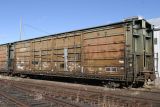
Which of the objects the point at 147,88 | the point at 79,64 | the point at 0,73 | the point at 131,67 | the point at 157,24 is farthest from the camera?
the point at 157,24

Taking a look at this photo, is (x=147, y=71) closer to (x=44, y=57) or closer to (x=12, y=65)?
(x=44, y=57)

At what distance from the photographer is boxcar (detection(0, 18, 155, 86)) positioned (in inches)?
594

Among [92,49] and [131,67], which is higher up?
[92,49]

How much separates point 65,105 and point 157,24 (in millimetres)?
30975

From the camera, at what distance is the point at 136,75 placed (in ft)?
49.1

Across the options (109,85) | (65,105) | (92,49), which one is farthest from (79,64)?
(65,105)

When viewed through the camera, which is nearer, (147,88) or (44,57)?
(147,88)

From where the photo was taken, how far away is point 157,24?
3791cm

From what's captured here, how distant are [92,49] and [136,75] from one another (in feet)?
11.8

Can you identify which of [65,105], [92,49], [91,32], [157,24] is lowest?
[65,105]

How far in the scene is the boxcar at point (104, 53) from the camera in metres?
15.1

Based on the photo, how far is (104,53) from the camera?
53.9ft

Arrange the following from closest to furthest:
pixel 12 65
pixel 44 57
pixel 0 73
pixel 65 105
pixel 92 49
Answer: pixel 65 105, pixel 92 49, pixel 44 57, pixel 12 65, pixel 0 73

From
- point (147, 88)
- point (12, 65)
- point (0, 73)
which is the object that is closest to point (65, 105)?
point (147, 88)
